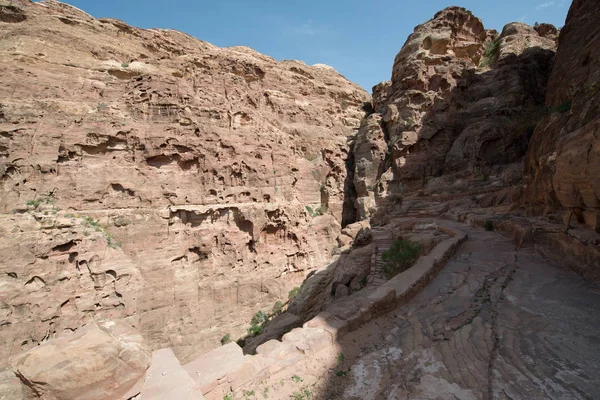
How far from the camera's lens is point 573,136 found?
18.3ft

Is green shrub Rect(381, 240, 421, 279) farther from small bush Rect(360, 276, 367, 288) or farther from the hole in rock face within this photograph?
the hole in rock face

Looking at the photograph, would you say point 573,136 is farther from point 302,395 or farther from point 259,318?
point 259,318

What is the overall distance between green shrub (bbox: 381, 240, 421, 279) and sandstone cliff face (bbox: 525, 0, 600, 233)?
3.88 metres

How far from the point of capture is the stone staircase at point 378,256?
27.8 ft

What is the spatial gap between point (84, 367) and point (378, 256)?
32.2 ft

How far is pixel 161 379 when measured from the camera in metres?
2.79

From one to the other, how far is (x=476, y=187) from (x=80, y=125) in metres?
22.3

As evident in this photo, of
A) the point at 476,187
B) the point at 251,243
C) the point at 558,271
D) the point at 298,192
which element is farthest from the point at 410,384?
the point at 476,187

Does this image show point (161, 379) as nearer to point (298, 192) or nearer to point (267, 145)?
point (267, 145)

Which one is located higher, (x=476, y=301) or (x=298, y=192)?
(x=298, y=192)

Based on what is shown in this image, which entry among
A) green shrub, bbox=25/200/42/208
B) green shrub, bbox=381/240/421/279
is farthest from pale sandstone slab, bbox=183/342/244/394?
green shrub, bbox=25/200/42/208

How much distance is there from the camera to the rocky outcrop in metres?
2.09

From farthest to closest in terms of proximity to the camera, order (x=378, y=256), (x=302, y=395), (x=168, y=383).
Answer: (x=378, y=256) → (x=302, y=395) → (x=168, y=383)

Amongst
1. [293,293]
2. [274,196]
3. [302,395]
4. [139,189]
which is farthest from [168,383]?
[274,196]
